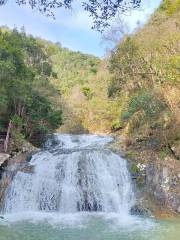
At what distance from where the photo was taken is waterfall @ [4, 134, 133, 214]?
55.4 feet

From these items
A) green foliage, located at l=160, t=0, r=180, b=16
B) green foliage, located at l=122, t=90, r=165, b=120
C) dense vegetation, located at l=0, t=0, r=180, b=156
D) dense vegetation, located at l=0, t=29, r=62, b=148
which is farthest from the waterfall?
green foliage, located at l=160, t=0, r=180, b=16

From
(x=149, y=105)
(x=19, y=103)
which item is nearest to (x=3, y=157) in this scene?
(x=19, y=103)

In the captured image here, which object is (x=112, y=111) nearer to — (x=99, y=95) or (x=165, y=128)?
(x=99, y=95)

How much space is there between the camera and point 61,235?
41.7 ft

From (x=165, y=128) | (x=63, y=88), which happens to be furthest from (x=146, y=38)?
(x=63, y=88)

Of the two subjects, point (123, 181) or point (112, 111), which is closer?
point (123, 181)

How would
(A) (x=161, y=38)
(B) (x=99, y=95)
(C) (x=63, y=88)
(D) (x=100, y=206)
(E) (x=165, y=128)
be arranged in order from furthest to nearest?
(C) (x=63, y=88) → (B) (x=99, y=95) → (A) (x=161, y=38) → (E) (x=165, y=128) → (D) (x=100, y=206)

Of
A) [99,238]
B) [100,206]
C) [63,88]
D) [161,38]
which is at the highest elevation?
[63,88]

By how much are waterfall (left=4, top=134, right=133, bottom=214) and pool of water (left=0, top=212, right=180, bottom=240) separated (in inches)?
31.8

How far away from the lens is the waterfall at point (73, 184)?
16888 mm

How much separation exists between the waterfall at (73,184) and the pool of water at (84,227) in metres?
0.81

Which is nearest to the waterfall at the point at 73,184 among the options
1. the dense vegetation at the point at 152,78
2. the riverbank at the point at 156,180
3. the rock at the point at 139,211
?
the rock at the point at 139,211

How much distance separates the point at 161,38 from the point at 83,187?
14.9m

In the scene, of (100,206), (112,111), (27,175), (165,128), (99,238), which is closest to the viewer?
(99,238)
